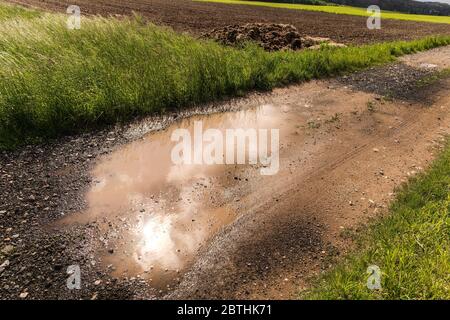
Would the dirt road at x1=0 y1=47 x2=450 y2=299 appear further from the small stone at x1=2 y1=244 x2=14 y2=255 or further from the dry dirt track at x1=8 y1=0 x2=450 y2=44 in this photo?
the dry dirt track at x1=8 y1=0 x2=450 y2=44

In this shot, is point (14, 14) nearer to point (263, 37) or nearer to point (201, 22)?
point (263, 37)

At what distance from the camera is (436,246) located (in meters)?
4.04

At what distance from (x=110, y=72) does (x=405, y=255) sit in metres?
6.88

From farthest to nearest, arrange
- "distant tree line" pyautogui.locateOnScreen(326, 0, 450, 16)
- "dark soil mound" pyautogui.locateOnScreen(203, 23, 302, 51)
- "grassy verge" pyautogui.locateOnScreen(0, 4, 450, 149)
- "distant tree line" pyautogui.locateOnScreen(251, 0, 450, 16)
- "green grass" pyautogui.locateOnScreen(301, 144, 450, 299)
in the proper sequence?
"distant tree line" pyautogui.locateOnScreen(326, 0, 450, 16), "distant tree line" pyautogui.locateOnScreen(251, 0, 450, 16), "dark soil mound" pyautogui.locateOnScreen(203, 23, 302, 51), "grassy verge" pyautogui.locateOnScreen(0, 4, 450, 149), "green grass" pyautogui.locateOnScreen(301, 144, 450, 299)

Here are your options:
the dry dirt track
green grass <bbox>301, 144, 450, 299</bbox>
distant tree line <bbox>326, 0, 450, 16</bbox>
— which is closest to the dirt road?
green grass <bbox>301, 144, 450, 299</bbox>

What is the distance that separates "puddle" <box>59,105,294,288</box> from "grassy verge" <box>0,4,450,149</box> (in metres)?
1.55

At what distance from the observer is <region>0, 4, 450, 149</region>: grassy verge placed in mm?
6762

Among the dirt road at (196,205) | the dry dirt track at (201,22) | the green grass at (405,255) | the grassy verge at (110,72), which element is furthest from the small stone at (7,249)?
the dry dirt track at (201,22)

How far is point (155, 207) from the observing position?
4785 mm

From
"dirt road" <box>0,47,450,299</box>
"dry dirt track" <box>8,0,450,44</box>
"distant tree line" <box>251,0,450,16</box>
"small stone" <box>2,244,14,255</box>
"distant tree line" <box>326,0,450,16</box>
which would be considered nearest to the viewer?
"dirt road" <box>0,47,450,299</box>

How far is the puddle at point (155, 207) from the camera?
3.97 meters

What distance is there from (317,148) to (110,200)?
3.69 metres

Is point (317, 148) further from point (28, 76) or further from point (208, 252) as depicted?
point (28, 76)
